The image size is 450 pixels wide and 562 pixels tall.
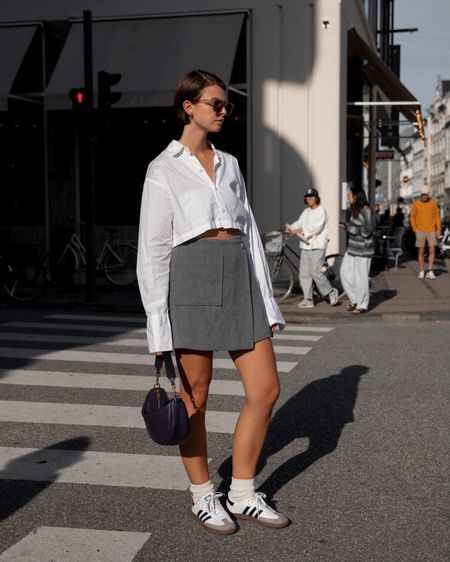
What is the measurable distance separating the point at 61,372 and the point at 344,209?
1029 cm

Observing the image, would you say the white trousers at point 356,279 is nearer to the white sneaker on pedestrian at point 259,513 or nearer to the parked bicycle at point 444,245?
the white sneaker on pedestrian at point 259,513

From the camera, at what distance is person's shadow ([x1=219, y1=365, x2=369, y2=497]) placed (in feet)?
15.1

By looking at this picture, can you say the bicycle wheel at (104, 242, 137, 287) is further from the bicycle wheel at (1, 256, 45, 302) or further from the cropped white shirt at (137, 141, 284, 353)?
the cropped white shirt at (137, 141, 284, 353)

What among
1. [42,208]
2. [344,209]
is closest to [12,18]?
[42,208]

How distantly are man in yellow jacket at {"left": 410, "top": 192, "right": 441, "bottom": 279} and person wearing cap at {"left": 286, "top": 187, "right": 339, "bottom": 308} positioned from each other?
224 inches

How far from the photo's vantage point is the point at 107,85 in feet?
40.4

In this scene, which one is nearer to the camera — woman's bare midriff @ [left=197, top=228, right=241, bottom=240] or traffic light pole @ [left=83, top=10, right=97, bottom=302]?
woman's bare midriff @ [left=197, top=228, right=241, bottom=240]

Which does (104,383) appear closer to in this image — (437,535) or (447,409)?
(447,409)

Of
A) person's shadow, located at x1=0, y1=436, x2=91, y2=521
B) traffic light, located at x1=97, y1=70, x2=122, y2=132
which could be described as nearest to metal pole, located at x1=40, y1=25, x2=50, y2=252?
traffic light, located at x1=97, y1=70, x2=122, y2=132

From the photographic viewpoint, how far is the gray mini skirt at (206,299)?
3.61 meters

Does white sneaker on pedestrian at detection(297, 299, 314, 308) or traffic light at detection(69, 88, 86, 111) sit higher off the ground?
traffic light at detection(69, 88, 86, 111)

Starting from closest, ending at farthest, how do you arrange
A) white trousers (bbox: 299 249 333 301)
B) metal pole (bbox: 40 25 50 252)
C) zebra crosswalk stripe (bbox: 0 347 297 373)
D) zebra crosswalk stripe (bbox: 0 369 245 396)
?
1. zebra crosswalk stripe (bbox: 0 369 245 396)
2. zebra crosswalk stripe (bbox: 0 347 297 373)
3. white trousers (bbox: 299 249 333 301)
4. metal pole (bbox: 40 25 50 252)

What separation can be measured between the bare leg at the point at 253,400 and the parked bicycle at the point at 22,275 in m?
9.94

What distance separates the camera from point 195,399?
3738 millimetres
